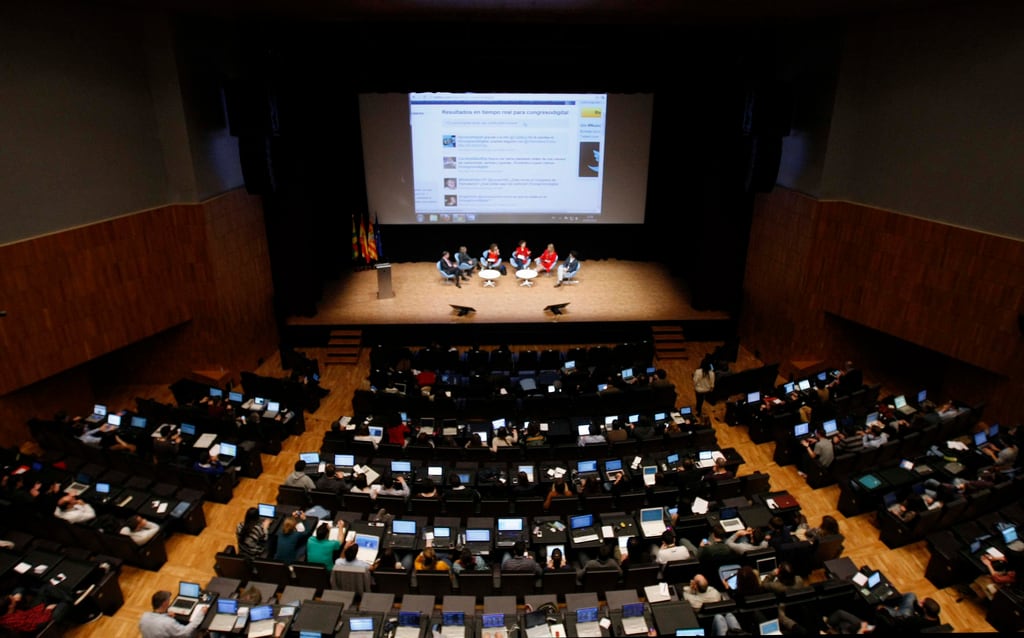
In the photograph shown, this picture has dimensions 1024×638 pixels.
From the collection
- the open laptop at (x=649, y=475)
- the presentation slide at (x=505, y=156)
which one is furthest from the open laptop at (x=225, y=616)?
the presentation slide at (x=505, y=156)

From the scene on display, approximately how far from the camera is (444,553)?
8.54 meters

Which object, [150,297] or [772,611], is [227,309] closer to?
[150,297]

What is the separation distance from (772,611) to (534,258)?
13.4 m

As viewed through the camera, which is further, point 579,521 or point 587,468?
point 587,468

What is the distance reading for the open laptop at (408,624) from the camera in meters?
7.05

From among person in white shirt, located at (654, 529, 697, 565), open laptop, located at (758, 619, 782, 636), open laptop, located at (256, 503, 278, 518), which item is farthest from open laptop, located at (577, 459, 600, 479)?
open laptop, located at (256, 503, 278, 518)

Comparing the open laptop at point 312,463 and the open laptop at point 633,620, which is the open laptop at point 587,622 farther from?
the open laptop at point 312,463

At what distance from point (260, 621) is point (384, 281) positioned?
1072cm

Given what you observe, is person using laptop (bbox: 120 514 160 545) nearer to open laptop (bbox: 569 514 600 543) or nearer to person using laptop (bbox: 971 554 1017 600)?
open laptop (bbox: 569 514 600 543)

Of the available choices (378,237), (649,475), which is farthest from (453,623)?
(378,237)

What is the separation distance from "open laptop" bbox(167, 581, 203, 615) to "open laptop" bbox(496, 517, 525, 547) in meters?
3.74

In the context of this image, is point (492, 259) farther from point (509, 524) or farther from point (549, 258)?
point (509, 524)

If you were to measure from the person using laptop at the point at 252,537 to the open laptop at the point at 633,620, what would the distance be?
4816mm

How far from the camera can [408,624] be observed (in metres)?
7.12
